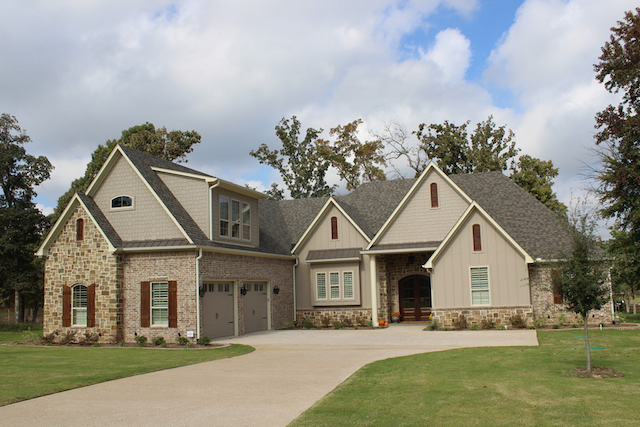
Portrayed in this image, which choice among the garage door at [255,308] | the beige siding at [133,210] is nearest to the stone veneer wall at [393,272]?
the garage door at [255,308]

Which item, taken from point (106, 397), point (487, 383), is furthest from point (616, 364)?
point (106, 397)

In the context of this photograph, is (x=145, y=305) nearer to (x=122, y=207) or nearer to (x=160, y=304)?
(x=160, y=304)

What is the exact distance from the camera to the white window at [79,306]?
20.6m

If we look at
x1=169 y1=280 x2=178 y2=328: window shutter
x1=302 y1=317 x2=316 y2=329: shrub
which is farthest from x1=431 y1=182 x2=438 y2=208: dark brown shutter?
x1=169 y1=280 x2=178 y2=328: window shutter

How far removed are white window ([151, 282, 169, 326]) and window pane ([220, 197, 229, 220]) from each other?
3.64 metres

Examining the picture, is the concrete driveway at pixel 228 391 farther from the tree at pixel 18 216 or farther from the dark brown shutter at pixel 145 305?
the tree at pixel 18 216

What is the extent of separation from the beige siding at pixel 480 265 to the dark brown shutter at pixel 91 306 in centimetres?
1331

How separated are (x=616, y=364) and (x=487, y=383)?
3.81 meters

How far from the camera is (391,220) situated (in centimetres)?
2561

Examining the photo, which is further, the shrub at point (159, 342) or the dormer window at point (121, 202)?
the dormer window at point (121, 202)

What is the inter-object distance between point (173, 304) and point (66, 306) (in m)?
4.50

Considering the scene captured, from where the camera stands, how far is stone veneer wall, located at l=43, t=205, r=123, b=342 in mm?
20031

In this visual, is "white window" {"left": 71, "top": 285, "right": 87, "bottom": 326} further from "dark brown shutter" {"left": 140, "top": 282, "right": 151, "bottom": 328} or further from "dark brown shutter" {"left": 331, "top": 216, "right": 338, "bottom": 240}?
"dark brown shutter" {"left": 331, "top": 216, "right": 338, "bottom": 240}

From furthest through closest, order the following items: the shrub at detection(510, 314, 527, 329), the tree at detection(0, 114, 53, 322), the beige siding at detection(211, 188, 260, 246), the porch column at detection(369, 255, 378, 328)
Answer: the tree at detection(0, 114, 53, 322), the porch column at detection(369, 255, 378, 328), the shrub at detection(510, 314, 527, 329), the beige siding at detection(211, 188, 260, 246)
